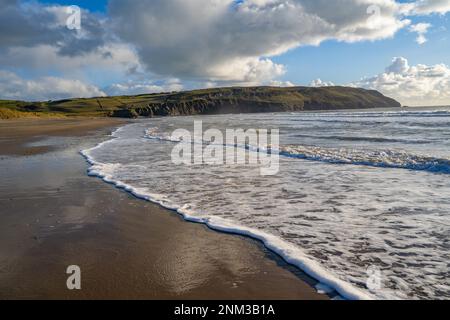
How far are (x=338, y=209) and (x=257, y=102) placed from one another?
153m

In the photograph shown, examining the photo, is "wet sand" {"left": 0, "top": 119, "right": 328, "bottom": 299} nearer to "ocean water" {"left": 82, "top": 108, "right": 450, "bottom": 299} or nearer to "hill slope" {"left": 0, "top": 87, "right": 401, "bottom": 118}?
"ocean water" {"left": 82, "top": 108, "right": 450, "bottom": 299}

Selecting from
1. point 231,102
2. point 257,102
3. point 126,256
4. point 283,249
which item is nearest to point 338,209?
point 283,249

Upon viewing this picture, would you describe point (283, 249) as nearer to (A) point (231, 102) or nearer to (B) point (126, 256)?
(B) point (126, 256)

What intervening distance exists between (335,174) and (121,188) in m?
5.94

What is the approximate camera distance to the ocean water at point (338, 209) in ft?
14.0

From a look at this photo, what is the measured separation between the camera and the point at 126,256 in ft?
15.8

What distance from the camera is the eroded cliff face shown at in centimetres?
13162

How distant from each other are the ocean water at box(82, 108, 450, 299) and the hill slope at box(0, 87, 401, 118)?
334 feet

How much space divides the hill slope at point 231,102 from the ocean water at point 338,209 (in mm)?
101930

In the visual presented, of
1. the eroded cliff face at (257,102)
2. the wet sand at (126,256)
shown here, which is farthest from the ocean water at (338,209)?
the eroded cliff face at (257,102)

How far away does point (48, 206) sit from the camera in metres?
7.41

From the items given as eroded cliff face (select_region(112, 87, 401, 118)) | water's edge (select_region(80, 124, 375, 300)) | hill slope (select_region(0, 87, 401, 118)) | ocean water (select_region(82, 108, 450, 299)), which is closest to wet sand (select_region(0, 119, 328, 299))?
water's edge (select_region(80, 124, 375, 300))
